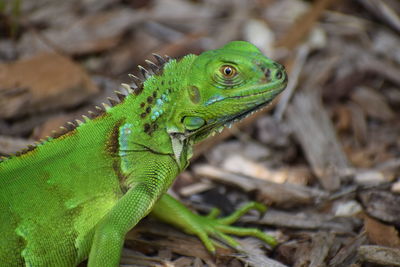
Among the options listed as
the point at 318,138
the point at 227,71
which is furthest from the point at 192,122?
the point at 318,138

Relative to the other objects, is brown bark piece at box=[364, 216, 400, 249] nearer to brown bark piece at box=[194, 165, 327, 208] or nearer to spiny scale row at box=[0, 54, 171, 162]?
brown bark piece at box=[194, 165, 327, 208]

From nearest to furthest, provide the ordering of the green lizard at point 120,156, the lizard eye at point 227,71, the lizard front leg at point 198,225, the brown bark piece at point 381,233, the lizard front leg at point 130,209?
the lizard front leg at point 130,209, the green lizard at point 120,156, the lizard eye at point 227,71, the brown bark piece at point 381,233, the lizard front leg at point 198,225

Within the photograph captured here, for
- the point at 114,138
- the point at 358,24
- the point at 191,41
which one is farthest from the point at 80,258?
the point at 358,24

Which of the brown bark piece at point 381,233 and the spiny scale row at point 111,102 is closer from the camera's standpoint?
the spiny scale row at point 111,102

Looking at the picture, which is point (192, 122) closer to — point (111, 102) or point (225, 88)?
point (225, 88)

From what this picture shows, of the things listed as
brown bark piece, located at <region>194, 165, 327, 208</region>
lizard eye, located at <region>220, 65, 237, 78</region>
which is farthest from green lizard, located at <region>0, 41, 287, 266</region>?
brown bark piece, located at <region>194, 165, 327, 208</region>

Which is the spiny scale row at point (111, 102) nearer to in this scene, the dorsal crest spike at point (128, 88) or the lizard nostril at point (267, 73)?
the dorsal crest spike at point (128, 88)

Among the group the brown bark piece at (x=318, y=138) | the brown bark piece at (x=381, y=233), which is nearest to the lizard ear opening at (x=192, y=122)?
the brown bark piece at (x=381, y=233)
